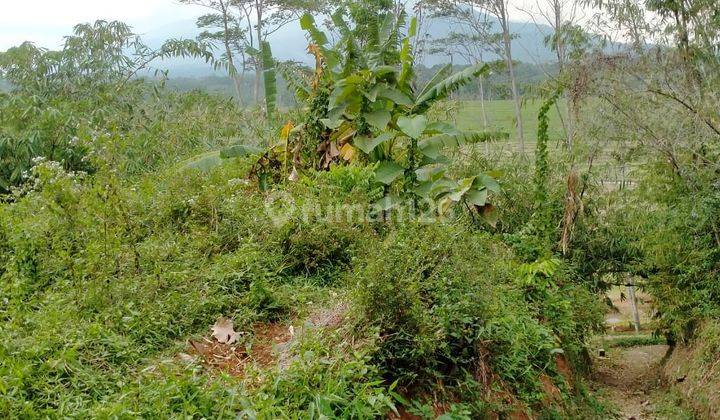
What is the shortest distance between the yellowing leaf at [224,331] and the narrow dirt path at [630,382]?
19.0 feet

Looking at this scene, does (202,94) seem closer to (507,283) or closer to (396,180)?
(396,180)

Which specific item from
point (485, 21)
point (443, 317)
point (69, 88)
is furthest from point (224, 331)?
point (485, 21)

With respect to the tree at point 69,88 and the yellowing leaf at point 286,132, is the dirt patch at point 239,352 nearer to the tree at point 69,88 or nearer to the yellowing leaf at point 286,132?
the yellowing leaf at point 286,132

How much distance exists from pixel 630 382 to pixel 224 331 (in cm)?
898

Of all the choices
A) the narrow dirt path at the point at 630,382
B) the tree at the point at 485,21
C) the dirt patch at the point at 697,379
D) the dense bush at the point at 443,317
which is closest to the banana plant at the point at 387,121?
the dense bush at the point at 443,317

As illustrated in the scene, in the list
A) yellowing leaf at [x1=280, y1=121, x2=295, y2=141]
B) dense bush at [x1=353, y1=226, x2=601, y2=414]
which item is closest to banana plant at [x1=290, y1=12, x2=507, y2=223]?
yellowing leaf at [x1=280, y1=121, x2=295, y2=141]

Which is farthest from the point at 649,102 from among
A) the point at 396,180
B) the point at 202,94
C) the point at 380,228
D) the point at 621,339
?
the point at 621,339

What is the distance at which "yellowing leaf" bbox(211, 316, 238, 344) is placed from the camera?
3879 mm

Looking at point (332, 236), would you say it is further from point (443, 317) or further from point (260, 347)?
point (443, 317)

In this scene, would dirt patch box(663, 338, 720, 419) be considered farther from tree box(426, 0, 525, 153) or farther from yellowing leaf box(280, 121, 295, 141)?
tree box(426, 0, 525, 153)

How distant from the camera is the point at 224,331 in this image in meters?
3.93

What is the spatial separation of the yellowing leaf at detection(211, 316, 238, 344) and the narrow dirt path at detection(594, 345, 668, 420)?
580cm

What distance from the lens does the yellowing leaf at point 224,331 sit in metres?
3.88

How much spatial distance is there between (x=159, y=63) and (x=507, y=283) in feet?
21.3
